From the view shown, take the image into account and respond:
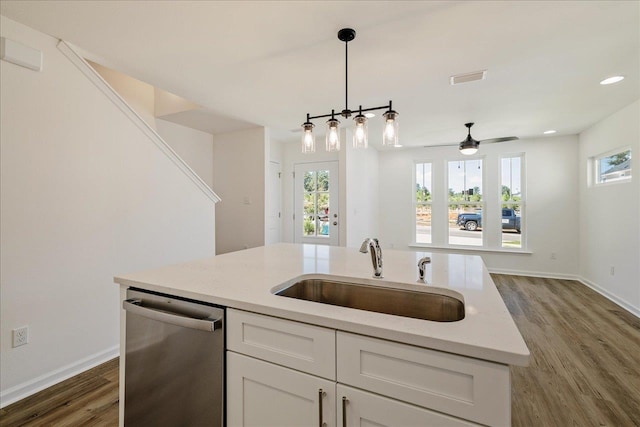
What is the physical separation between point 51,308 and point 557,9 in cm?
391

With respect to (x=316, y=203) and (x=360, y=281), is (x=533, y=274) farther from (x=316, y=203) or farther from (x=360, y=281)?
(x=360, y=281)

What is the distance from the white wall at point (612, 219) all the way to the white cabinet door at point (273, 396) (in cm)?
437

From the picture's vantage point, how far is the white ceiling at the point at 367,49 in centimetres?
182

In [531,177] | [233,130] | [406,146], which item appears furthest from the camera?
[406,146]

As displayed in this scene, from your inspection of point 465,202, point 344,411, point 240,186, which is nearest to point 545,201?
point 465,202

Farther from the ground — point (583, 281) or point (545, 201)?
point (545, 201)

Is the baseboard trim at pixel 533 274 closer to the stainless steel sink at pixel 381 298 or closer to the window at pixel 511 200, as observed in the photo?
the window at pixel 511 200

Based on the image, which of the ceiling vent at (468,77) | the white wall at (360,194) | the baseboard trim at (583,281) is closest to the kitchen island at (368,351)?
the ceiling vent at (468,77)

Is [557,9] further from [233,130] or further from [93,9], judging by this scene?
[233,130]

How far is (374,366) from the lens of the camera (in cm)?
91

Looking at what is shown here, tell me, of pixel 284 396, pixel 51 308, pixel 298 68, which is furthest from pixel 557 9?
pixel 51 308

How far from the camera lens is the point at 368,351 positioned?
919 millimetres

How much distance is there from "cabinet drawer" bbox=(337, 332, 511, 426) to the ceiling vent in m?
2.68

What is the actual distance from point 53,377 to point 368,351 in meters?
2.46
